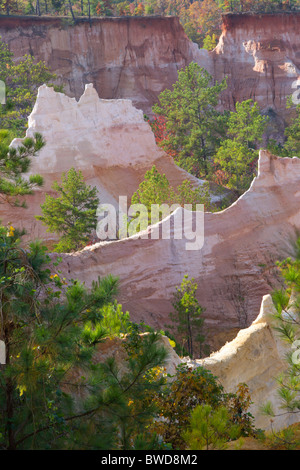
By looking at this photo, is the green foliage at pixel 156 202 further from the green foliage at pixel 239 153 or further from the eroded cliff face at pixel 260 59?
the eroded cliff face at pixel 260 59

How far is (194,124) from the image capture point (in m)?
32.8

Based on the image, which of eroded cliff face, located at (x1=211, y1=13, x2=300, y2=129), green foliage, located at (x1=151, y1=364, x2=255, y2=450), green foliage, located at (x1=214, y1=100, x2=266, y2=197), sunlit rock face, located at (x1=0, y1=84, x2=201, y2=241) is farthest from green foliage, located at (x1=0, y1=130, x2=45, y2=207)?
eroded cliff face, located at (x1=211, y1=13, x2=300, y2=129)

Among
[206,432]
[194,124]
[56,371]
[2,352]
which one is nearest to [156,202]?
[194,124]

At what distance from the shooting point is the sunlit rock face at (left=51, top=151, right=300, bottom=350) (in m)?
18.1

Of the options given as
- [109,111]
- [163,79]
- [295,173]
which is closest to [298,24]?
[163,79]

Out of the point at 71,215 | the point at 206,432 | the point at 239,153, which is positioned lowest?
the point at 206,432

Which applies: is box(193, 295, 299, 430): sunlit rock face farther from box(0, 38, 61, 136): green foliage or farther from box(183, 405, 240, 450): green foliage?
box(0, 38, 61, 136): green foliage

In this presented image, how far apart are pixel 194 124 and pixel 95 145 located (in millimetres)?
7583

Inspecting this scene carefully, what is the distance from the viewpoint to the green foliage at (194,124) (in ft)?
105

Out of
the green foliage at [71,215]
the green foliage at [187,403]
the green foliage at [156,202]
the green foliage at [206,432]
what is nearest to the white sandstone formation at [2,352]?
the green foliage at [206,432]

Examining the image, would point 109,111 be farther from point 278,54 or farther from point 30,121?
point 278,54

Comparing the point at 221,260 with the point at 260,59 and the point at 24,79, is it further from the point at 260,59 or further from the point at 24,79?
the point at 260,59

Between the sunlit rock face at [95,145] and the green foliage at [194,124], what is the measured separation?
397 centimetres

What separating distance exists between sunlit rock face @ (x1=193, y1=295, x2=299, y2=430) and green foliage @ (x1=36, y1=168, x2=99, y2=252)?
9015mm
